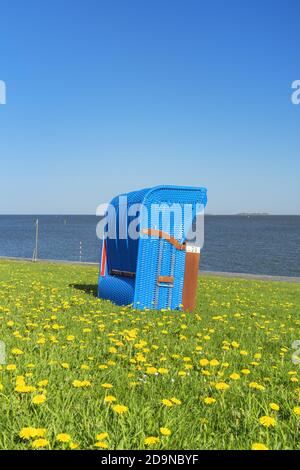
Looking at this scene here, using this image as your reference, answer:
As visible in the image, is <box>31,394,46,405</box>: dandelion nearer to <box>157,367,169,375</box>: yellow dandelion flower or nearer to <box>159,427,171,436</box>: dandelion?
<box>159,427,171,436</box>: dandelion

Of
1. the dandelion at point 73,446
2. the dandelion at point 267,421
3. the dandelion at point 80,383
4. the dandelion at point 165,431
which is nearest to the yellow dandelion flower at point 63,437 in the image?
the dandelion at point 73,446

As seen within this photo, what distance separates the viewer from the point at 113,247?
31.6 feet

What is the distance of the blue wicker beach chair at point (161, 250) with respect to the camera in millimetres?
8320

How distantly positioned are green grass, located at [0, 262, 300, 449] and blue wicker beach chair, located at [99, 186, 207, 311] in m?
1.10

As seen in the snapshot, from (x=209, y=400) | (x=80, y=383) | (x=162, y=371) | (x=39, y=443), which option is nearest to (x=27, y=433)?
(x=39, y=443)

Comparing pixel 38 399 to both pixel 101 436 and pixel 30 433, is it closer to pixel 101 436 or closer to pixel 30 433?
pixel 30 433

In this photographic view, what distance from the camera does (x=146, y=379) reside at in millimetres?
3854

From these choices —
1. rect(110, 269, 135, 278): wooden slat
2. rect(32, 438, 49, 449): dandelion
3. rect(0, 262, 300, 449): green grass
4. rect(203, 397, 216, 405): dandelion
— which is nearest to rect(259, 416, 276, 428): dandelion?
rect(0, 262, 300, 449): green grass

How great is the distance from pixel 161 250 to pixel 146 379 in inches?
185

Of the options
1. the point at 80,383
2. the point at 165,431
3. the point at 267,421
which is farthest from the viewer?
the point at 80,383

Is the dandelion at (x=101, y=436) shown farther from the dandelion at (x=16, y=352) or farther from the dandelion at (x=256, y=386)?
the dandelion at (x=16, y=352)

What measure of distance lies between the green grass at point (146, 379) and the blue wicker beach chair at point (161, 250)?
1.10 metres

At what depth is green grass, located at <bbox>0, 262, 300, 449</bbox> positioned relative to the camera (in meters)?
2.70
